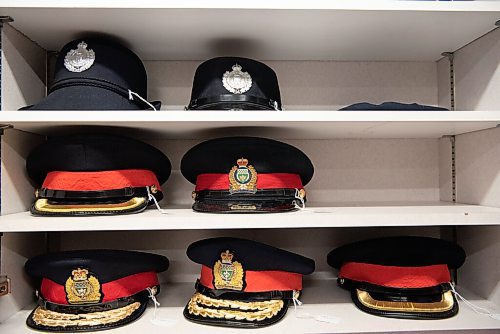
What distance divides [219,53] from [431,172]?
74 cm

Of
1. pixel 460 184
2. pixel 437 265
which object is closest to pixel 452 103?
pixel 460 184

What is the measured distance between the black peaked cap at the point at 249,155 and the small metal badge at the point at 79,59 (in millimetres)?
329

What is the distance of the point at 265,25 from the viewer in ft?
3.32

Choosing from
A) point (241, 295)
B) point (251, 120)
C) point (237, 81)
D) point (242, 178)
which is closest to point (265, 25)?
point (237, 81)

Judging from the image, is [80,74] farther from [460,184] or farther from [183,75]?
[460,184]

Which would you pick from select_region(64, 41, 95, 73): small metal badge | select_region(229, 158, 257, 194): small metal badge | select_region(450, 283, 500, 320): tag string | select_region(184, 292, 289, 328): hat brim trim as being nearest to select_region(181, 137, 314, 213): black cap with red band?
select_region(229, 158, 257, 194): small metal badge

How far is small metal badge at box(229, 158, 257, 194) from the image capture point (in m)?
0.98

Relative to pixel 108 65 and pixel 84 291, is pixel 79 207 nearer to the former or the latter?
pixel 84 291

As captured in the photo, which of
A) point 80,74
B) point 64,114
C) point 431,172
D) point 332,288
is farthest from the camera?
point 431,172

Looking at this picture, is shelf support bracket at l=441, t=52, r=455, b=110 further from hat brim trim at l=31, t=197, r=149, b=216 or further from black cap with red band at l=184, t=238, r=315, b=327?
hat brim trim at l=31, t=197, r=149, b=216

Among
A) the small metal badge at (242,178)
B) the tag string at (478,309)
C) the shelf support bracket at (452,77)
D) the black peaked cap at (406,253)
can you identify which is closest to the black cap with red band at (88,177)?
the small metal badge at (242,178)

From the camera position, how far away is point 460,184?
120cm

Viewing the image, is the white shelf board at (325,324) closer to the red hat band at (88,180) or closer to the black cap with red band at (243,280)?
the black cap with red band at (243,280)

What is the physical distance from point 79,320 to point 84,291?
0.06 meters
